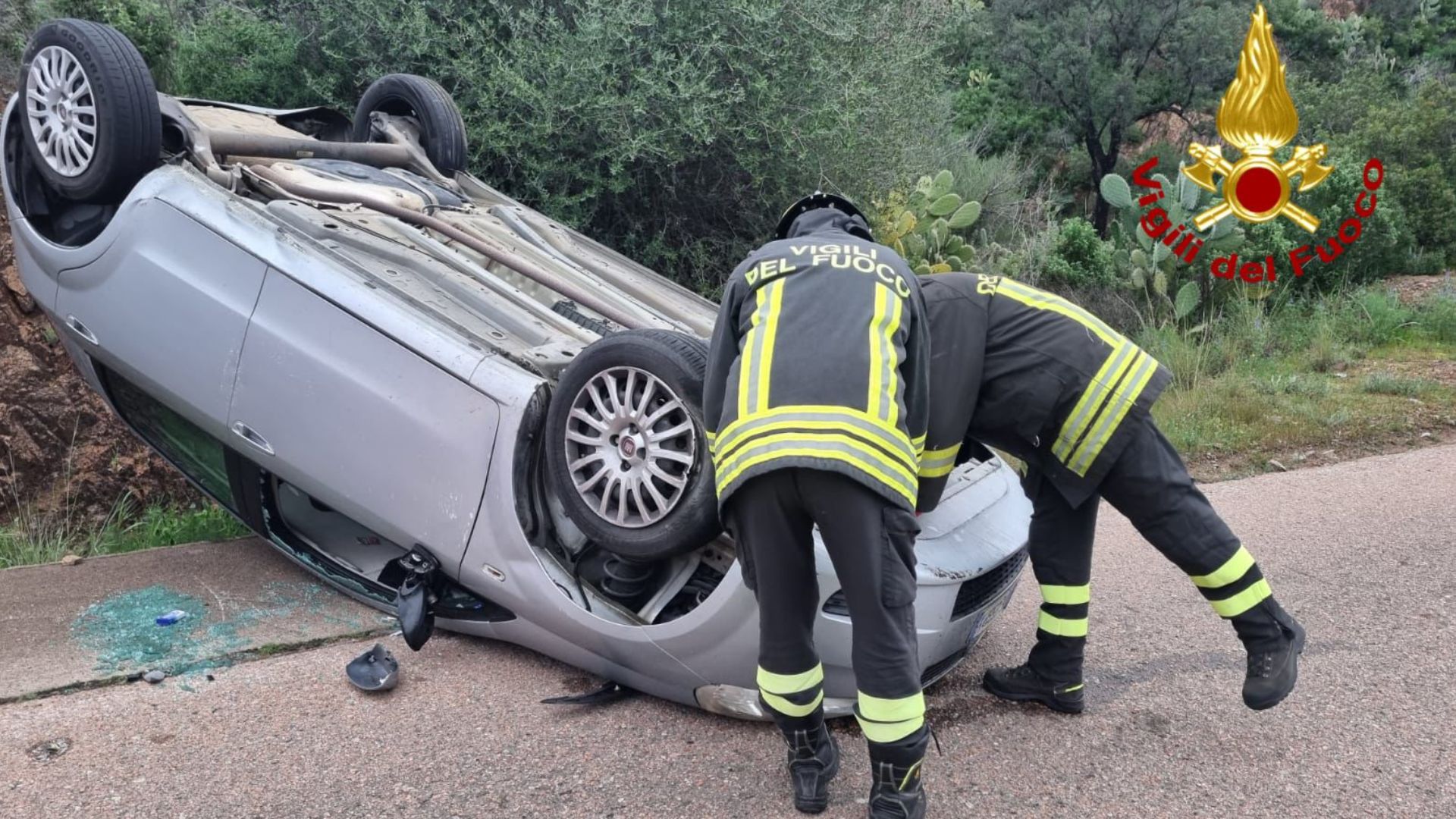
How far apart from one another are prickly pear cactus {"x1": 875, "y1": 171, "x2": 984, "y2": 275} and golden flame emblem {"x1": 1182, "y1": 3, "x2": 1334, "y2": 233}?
219 cm

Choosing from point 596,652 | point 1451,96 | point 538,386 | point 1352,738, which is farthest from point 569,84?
point 1451,96

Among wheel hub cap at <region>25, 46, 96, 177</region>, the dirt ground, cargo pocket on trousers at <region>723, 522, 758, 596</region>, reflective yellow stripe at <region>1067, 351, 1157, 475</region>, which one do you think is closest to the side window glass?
wheel hub cap at <region>25, 46, 96, 177</region>

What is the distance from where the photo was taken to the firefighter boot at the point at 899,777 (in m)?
2.74

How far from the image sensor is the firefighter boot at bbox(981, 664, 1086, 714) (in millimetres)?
3447

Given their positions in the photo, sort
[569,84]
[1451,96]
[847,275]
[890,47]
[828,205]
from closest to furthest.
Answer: [847,275] < [828,205] < [569,84] < [890,47] < [1451,96]

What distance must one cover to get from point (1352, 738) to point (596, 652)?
2.10m

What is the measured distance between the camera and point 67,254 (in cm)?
421

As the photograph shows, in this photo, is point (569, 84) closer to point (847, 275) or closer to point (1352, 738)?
point (847, 275)

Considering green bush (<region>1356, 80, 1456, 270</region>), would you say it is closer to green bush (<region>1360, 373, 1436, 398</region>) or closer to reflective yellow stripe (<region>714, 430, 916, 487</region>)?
green bush (<region>1360, 373, 1436, 398</region>)

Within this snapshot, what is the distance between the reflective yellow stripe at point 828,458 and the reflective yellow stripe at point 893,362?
0.13 meters

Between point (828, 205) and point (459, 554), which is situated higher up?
point (828, 205)

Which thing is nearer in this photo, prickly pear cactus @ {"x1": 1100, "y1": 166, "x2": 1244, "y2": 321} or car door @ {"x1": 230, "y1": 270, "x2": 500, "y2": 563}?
car door @ {"x1": 230, "y1": 270, "x2": 500, "y2": 563}

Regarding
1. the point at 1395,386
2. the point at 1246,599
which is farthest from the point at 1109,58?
the point at 1246,599

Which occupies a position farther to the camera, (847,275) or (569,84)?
(569,84)
